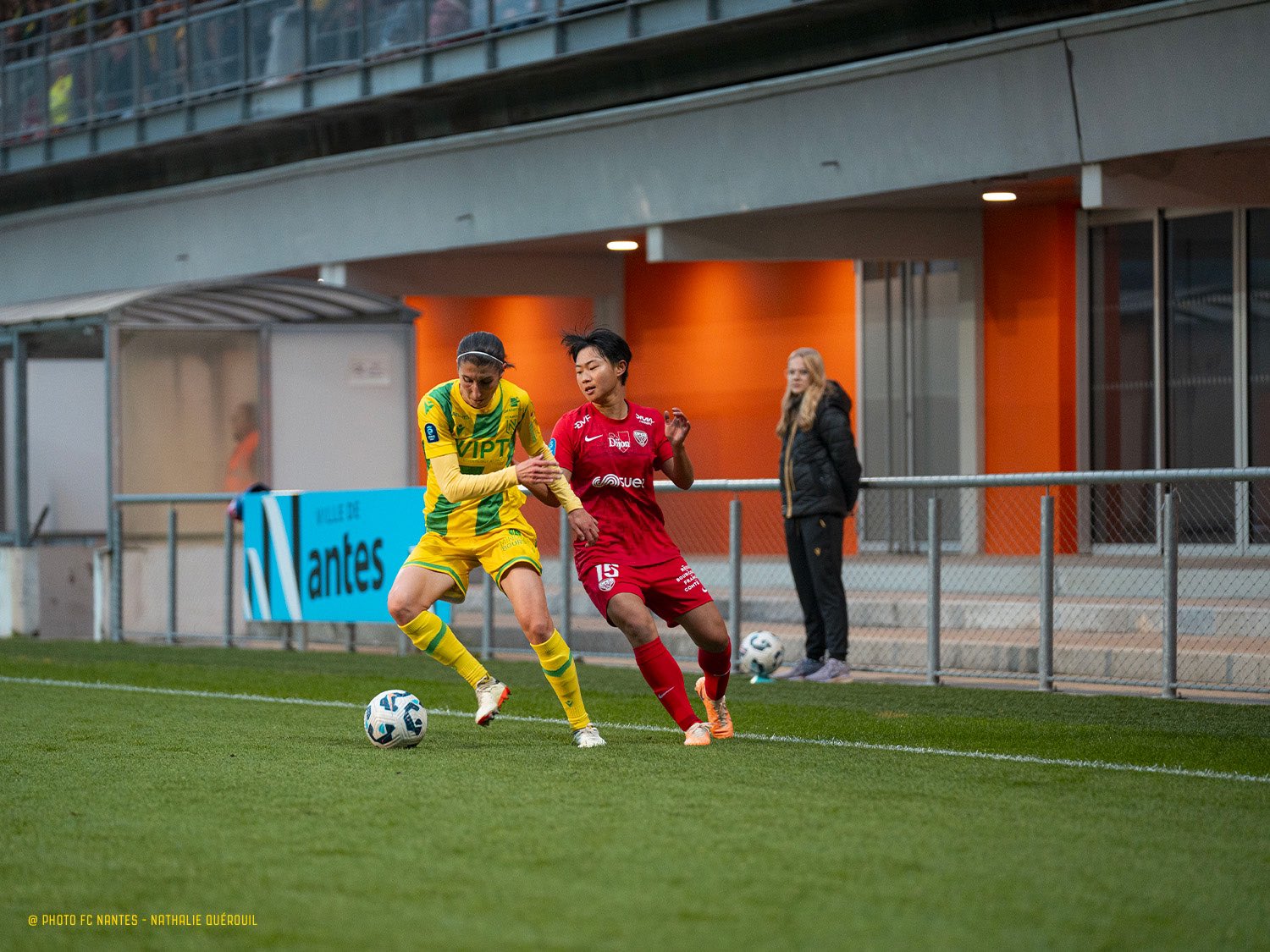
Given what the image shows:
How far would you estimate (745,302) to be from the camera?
2094 centimetres

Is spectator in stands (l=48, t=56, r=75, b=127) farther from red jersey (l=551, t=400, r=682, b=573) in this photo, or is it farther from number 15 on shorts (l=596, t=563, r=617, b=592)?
number 15 on shorts (l=596, t=563, r=617, b=592)

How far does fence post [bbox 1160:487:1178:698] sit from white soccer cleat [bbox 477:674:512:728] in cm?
437

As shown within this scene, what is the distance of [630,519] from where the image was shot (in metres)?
8.11

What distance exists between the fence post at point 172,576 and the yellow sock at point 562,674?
9.22m

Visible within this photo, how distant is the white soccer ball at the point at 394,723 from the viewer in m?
7.95

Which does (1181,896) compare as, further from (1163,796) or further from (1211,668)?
(1211,668)

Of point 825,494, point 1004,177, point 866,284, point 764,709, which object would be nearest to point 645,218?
point 866,284

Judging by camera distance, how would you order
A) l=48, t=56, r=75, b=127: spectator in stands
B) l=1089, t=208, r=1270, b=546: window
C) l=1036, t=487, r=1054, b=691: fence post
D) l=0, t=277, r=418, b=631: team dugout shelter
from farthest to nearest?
l=48, t=56, r=75, b=127: spectator in stands
l=0, t=277, r=418, b=631: team dugout shelter
l=1089, t=208, r=1270, b=546: window
l=1036, t=487, r=1054, b=691: fence post

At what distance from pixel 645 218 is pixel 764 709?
924cm

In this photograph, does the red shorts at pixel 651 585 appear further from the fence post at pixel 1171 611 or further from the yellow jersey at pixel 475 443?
the fence post at pixel 1171 611

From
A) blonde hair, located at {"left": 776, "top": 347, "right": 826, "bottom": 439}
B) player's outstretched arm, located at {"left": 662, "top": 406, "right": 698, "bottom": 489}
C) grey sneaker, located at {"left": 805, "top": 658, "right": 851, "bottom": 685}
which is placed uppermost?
blonde hair, located at {"left": 776, "top": 347, "right": 826, "bottom": 439}

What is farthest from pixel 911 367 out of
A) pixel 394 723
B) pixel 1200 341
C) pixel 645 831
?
pixel 645 831

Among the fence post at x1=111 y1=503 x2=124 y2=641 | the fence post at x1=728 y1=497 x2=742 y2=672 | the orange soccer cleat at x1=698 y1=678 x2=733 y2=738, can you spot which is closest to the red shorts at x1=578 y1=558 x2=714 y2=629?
the orange soccer cleat at x1=698 y1=678 x2=733 y2=738

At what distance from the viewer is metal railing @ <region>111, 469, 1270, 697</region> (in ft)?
34.1
